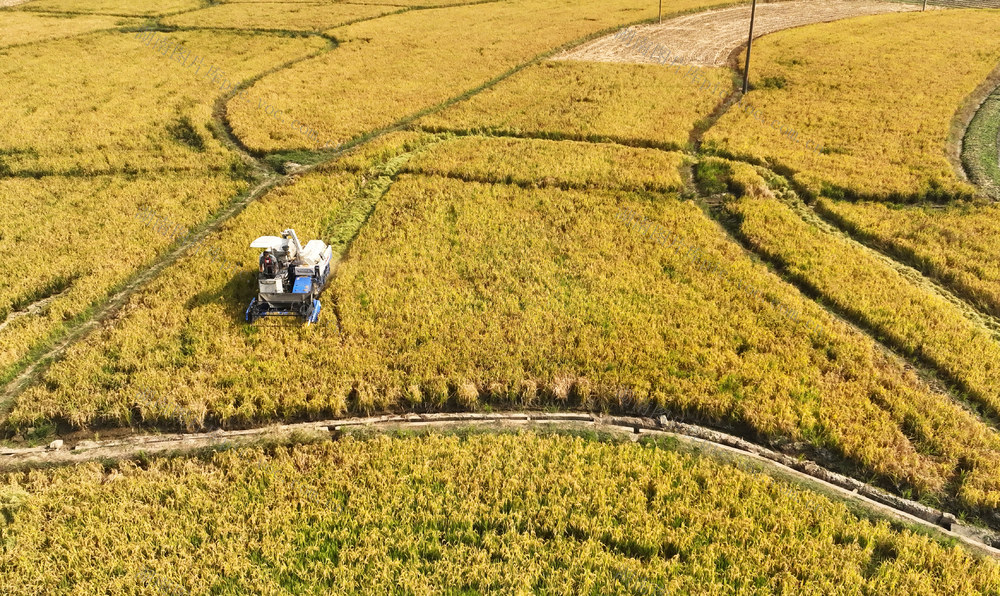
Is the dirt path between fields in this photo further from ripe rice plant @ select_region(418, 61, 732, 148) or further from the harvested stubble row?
the harvested stubble row

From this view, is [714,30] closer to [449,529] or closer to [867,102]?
[867,102]

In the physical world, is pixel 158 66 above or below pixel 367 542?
above

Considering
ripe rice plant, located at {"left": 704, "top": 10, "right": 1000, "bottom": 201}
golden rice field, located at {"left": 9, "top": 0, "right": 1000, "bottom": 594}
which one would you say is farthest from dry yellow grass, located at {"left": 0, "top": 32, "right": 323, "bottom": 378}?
ripe rice plant, located at {"left": 704, "top": 10, "right": 1000, "bottom": 201}

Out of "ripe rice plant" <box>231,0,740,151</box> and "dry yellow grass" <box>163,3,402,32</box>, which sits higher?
"dry yellow grass" <box>163,3,402,32</box>

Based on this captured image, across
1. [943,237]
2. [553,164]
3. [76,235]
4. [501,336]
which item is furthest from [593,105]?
[76,235]

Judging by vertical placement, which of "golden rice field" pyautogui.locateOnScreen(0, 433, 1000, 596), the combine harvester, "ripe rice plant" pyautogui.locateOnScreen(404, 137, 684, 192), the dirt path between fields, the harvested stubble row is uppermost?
the dirt path between fields

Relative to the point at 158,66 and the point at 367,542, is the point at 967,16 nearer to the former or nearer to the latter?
the point at 367,542

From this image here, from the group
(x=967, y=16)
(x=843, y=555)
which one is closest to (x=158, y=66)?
(x=843, y=555)
